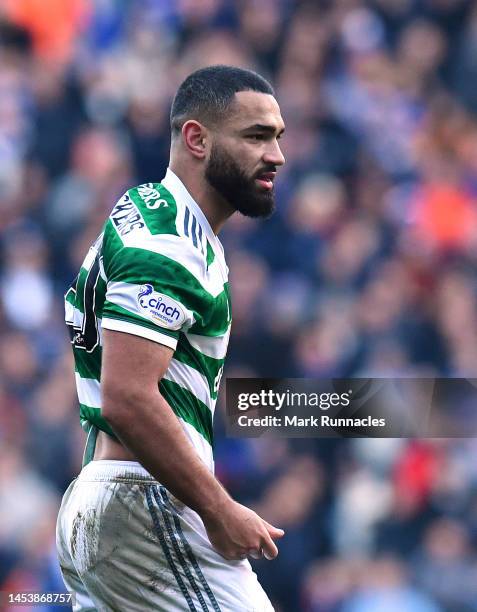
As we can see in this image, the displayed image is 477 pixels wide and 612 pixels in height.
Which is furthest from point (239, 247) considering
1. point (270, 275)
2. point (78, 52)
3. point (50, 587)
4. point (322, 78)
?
point (50, 587)

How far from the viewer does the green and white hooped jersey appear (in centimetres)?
261

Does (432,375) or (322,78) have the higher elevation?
(322,78)

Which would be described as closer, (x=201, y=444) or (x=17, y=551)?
(x=201, y=444)

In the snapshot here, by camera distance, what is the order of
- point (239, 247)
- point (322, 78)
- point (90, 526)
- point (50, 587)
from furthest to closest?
point (322, 78), point (239, 247), point (50, 587), point (90, 526)

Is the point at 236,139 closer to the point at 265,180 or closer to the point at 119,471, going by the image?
the point at 265,180

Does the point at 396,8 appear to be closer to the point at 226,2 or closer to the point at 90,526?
the point at 226,2

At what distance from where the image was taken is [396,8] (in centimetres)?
724

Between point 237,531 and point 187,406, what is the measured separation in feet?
1.13

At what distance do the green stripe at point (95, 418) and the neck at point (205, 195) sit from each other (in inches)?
21.5

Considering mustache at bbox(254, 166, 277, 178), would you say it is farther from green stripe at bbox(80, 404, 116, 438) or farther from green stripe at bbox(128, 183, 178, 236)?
green stripe at bbox(80, 404, 116, 438)

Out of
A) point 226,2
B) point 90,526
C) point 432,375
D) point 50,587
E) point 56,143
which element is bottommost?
point 50,587

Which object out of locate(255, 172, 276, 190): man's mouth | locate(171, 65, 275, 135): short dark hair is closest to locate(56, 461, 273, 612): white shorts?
locate(255, 172, 276, 190): man's mouth

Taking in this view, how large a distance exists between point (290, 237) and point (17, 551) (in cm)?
234
